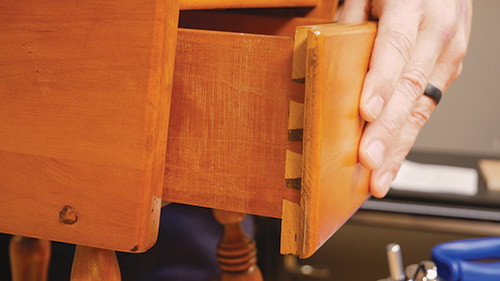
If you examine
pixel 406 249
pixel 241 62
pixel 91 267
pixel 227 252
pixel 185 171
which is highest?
pixel 241 62

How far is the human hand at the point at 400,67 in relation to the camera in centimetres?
57

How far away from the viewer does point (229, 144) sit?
1.68 feet

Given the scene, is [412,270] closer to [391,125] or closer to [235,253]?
[235,253]

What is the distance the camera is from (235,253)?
2.82 ft

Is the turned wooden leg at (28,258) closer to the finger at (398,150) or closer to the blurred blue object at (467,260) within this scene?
the finger at (398,150)

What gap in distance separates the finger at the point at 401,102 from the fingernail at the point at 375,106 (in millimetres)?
27

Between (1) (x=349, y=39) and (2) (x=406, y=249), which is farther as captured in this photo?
(2) (x=406, y=249)

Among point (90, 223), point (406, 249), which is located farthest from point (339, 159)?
point (406, 249)

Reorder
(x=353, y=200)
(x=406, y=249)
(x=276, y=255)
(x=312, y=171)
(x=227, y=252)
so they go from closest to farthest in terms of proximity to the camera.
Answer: (x=312, y=171) → (x=353, y=200) → (x=227, y=252) → (x=406, y=249) → (x=276, y=255)

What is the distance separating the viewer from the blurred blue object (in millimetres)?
995

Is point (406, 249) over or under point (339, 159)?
under

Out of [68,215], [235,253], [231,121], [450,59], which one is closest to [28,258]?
[235,253]

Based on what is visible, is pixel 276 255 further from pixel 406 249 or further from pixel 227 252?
pixel 227 252

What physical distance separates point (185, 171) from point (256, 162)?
0.23 feet
